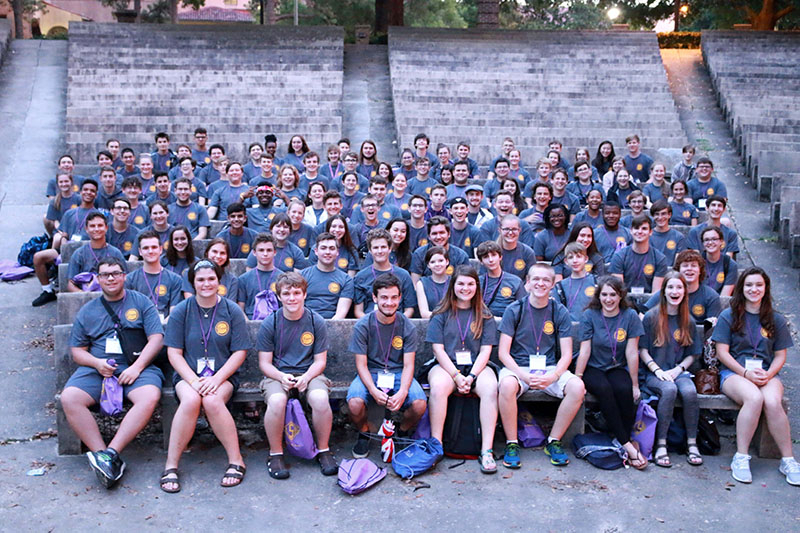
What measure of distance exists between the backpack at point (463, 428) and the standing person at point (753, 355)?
6.20 feet

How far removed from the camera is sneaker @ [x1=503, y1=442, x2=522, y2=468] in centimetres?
603

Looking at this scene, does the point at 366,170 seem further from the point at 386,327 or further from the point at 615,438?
the point at 615,438

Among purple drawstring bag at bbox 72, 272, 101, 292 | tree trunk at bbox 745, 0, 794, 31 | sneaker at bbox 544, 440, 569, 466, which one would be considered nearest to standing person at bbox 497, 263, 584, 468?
sneaker at bbox 544, 440, 569, 466

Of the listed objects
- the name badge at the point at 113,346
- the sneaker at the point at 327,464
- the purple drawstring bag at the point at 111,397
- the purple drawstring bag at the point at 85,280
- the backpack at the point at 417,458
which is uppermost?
the purple drawstring bag at the point at 85,280

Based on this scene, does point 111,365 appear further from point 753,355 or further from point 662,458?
point 753,355

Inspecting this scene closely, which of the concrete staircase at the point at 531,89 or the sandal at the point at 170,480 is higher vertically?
Answer: the concrete staircase at the point at 531,89

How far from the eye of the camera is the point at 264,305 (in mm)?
7180

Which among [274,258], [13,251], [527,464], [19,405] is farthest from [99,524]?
[13,251]

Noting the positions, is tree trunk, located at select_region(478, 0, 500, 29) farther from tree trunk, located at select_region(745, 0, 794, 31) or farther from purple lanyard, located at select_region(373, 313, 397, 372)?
purple lanyard, located at select_region(373, 313, 397, 372)

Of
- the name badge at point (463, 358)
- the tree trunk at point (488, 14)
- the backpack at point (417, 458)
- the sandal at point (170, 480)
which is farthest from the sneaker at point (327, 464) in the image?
the tree trunk at point (488, 14)

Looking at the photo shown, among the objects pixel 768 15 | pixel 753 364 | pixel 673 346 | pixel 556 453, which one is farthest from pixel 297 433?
pixel 768 15

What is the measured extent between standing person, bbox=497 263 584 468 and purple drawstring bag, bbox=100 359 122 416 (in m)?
2.75

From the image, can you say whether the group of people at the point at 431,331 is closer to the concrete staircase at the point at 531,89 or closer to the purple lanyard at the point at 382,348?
the purple lanyard at the point at 382,348

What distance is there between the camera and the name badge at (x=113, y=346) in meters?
6.18
